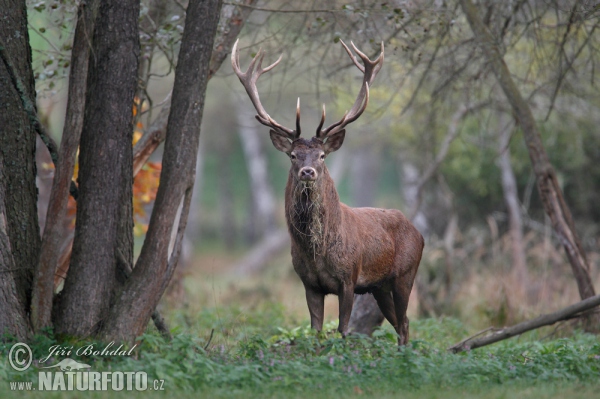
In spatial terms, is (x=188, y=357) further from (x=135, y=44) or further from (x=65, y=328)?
(x=135, y=44)

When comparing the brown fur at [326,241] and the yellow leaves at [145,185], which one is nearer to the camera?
the brown fur at [326,241]

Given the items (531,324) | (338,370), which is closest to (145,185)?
(531,324)

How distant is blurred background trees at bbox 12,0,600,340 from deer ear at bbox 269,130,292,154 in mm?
1292

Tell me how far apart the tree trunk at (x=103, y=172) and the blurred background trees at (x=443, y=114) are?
143 centimetres

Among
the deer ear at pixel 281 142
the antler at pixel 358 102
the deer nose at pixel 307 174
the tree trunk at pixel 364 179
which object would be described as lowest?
the tree trunk at pixel 364 179

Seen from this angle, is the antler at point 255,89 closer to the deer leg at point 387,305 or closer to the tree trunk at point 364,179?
the deer leg at point 387,305

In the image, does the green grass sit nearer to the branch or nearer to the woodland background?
the woodland background

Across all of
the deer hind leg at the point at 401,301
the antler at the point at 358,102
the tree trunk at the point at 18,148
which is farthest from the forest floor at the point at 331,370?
the antler at the point at 358,102

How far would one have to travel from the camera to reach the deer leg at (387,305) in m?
9.20

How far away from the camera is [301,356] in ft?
22.7

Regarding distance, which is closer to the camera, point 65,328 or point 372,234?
point 65,328

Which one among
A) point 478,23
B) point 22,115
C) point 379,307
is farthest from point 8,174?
point 478,23

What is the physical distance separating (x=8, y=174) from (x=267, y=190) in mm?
28765

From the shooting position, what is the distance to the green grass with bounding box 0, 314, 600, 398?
588 cm
